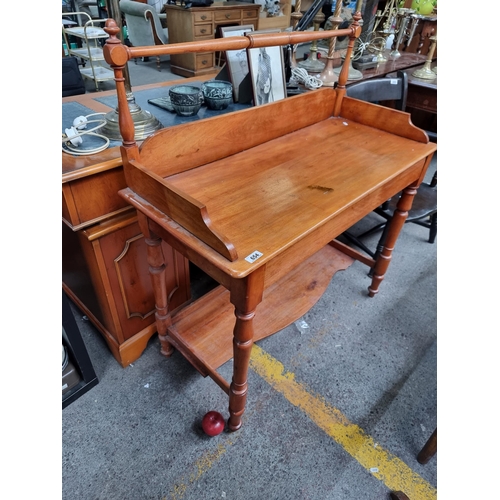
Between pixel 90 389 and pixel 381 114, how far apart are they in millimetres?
1569

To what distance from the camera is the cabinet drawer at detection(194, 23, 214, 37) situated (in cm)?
425

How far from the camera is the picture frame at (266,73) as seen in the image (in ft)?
4.67

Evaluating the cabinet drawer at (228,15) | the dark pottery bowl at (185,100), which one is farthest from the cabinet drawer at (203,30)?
the dark pottery bowl at (185,100)

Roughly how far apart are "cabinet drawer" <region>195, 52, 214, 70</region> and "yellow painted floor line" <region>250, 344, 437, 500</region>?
3934 millimetres

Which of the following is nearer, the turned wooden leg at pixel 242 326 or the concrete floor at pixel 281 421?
the turned wooden leg at pixel 242 326

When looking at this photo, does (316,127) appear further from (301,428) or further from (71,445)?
(71,445)

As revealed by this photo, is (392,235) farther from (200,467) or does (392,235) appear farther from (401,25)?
(401,25)

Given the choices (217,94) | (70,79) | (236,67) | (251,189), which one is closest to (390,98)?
(236,67)

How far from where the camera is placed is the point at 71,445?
48.5 inches

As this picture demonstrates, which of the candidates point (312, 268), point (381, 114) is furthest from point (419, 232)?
point (381, 114)

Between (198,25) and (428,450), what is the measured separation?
4.61 m

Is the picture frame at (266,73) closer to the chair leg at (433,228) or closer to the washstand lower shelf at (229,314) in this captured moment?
the washstand lower shelf at (229,314)

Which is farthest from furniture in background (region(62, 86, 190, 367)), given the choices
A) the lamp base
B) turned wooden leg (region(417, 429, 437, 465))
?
turned wooden leg (region(417, 429, 437, 465))

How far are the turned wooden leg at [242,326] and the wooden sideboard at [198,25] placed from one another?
13.1 feet
